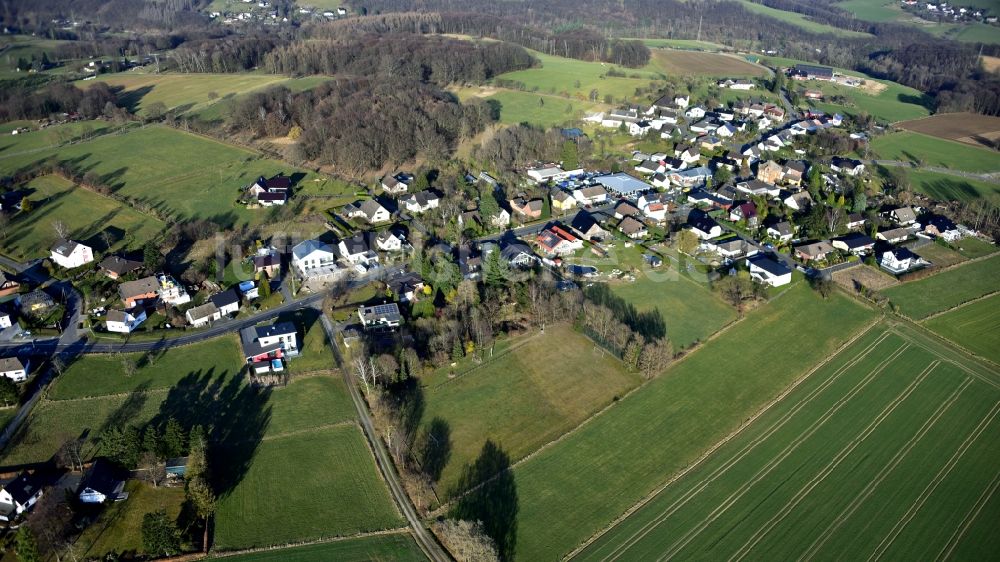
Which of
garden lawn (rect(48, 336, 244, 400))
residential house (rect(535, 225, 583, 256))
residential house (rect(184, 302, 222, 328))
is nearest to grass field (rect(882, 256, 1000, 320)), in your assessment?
residential house (rect(535, 225, 583, 256))

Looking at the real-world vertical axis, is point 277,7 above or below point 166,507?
above

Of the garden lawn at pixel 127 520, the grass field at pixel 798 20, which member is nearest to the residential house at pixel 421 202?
the garden lawn at pixel 127 520

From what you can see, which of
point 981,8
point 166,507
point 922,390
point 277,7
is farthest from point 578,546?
point 981,8

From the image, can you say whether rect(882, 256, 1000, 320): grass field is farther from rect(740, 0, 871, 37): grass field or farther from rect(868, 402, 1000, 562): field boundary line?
rect(740, 0, 871, 37): grass field

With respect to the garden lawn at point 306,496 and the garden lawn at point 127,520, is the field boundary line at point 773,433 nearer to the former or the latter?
the garden lawn at point 306,496

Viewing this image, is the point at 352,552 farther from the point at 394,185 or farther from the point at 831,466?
the point at 394,185

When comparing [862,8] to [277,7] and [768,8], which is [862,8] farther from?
[277,7]

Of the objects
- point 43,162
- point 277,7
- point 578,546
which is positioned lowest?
point 578,546
